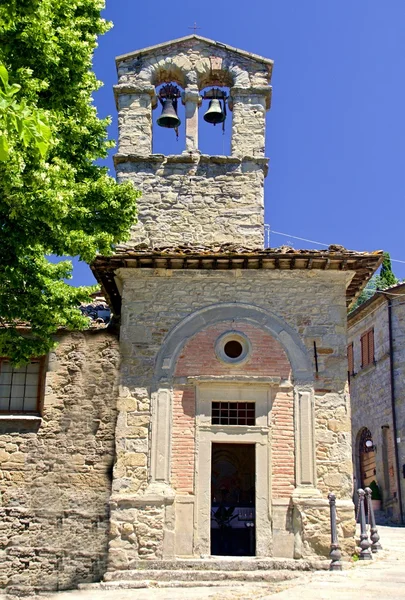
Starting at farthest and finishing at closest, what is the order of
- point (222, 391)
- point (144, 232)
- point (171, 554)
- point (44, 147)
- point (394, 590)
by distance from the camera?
point (144, 232), point (222, 391), point (171, 554), point (394, 590), point (44, 147)

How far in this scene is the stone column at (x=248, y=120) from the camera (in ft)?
50.8

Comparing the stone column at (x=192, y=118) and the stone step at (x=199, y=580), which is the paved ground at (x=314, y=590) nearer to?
the stone step at (x=199, y=580)

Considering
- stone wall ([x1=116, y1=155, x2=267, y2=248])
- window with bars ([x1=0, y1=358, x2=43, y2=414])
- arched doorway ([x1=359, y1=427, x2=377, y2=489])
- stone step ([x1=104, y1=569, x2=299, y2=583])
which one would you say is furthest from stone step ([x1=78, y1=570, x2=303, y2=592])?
arched doorway ([x1=359, y1=427, x2=377, y2=489])

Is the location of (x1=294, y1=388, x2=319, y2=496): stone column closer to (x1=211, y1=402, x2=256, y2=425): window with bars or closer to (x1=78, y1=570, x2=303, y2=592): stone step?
(x1=211, y1=402, x2=256, y2=425): window with bars

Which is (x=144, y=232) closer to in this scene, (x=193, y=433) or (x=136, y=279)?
(x=136, y=279)

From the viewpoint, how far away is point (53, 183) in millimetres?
9102

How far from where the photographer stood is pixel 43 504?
1276 centimetres

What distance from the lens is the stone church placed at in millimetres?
12266

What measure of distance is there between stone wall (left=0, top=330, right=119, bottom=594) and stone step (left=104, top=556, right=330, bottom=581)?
69 cm

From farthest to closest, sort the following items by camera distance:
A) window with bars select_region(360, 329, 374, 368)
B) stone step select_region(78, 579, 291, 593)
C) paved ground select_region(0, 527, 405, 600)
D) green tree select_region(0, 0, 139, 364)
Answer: window with bars select_region(360, 329, 374, 368) < stone step select_region(78, 579, 291, 593) < paved ground select_region(0, 527, 405, 600) < green tree select_region(0, 0, 139, 364)

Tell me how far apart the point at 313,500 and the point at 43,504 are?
15.2 ft

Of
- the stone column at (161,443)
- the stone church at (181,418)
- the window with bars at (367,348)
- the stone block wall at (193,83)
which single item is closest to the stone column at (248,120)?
the stone block wall at (193,83)

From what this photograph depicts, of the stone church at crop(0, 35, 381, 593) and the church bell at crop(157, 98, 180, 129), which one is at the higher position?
the church bell at crop(157, 98, 180, 129)

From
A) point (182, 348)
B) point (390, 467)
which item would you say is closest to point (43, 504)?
point (182, 348)
